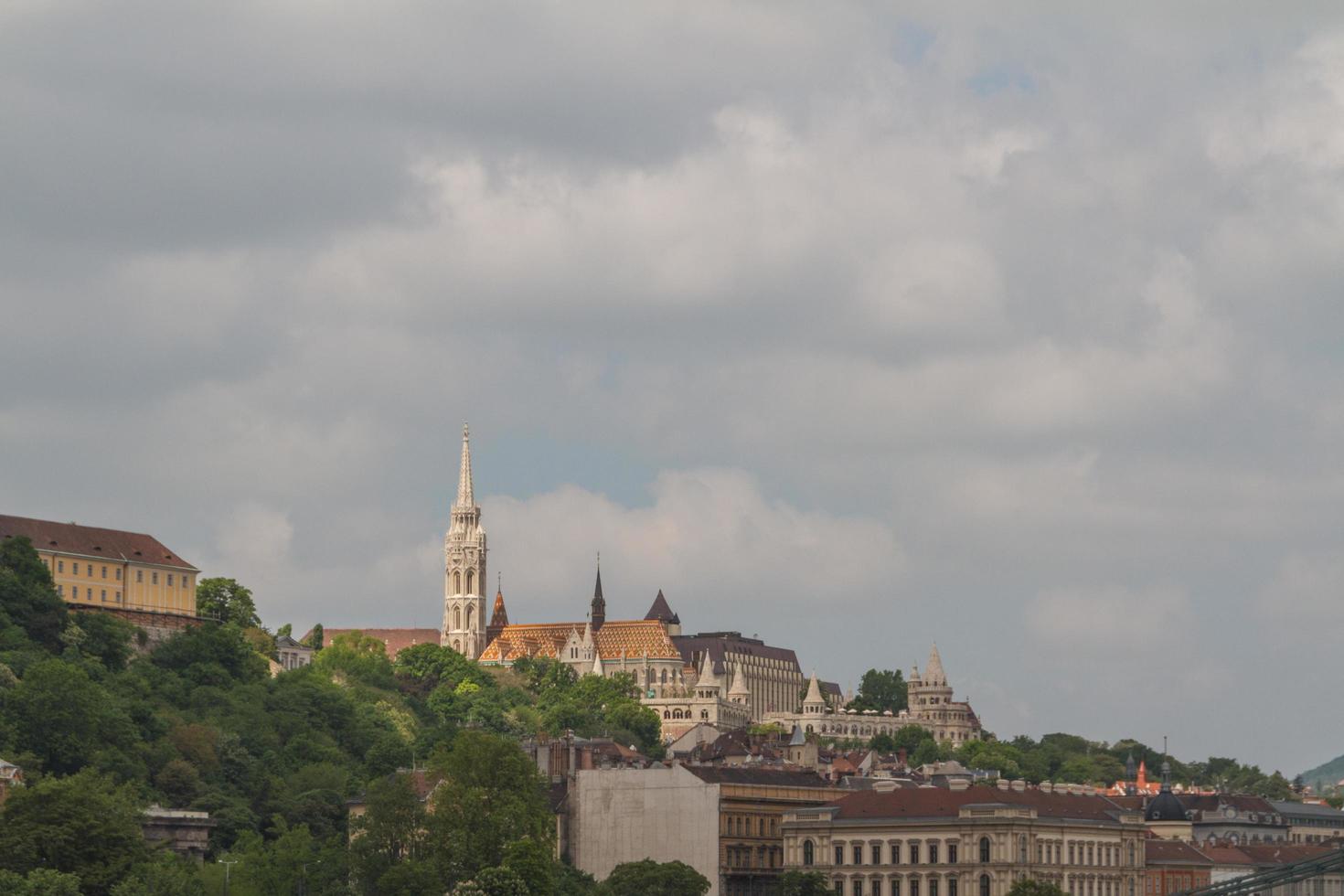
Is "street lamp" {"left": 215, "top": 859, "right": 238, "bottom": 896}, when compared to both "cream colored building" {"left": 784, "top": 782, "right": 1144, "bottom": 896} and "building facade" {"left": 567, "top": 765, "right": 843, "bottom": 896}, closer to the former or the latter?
"building facade" {"left": 567, "top": 765, "right": 843, "bottom": 896}

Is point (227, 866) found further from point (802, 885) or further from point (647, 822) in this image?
point (802, 885)

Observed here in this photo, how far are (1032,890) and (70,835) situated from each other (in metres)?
45.9

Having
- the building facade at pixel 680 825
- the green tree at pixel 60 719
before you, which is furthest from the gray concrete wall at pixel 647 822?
the green tree at pixel 60 719

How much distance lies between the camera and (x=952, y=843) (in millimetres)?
150250

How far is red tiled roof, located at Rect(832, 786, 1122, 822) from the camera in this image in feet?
500

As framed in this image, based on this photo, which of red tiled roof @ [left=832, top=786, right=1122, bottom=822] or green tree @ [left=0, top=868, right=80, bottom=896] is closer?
green tree @ [left=0, top=868, right=80, bottom=896]

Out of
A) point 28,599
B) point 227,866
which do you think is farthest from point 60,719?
point 227,866

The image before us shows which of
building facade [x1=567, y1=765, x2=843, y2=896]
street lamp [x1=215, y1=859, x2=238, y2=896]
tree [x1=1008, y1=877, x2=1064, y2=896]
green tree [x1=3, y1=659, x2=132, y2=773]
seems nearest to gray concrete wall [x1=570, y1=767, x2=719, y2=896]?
building facade [x1=567, y1=765, x2=843, y2=896]

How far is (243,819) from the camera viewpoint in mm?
163625

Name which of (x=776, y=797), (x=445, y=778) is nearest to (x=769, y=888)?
(x=776, y=797)

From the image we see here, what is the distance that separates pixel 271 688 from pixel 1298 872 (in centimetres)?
9486

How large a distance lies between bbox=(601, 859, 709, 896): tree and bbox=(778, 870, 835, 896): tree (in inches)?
182

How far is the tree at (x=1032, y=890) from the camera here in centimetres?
13900

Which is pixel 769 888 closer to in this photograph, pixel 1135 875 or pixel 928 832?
pixel 928 832
